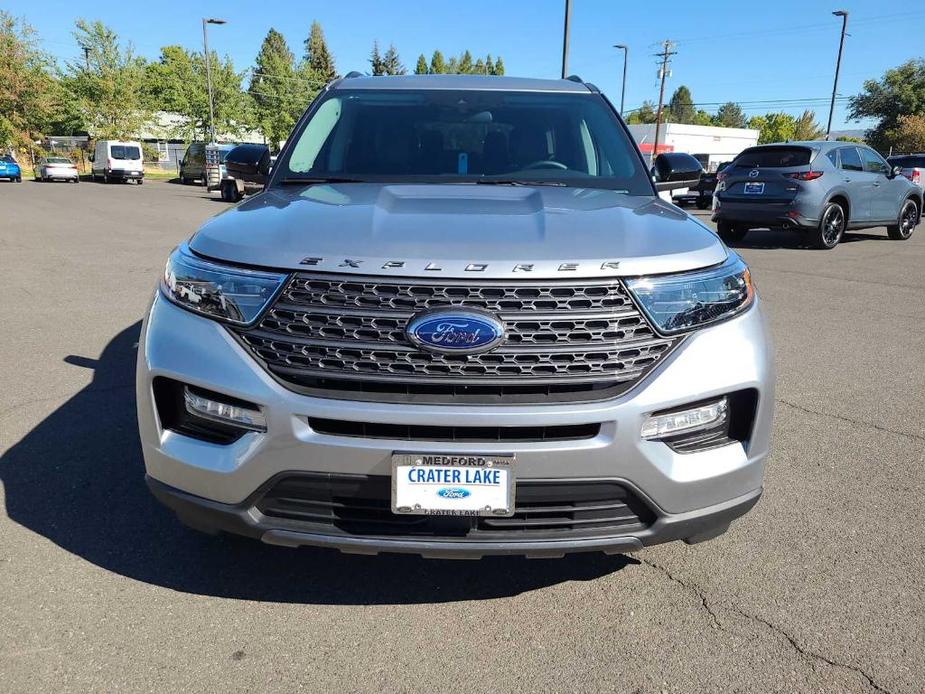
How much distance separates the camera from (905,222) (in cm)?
1427

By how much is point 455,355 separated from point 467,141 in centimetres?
178

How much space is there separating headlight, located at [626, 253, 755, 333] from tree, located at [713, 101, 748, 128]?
178m

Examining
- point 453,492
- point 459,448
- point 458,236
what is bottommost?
point 453,492

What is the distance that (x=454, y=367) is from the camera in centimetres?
199

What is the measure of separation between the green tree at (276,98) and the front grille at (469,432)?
6182cm

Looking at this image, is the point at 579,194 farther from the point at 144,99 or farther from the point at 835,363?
the point at 144,99

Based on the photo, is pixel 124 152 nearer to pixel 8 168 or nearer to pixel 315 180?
pixel 8 168

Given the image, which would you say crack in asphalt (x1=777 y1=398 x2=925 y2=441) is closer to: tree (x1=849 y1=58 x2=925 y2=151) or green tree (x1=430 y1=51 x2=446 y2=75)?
tree (x1=849 y1=58 x2=925 y2=151)

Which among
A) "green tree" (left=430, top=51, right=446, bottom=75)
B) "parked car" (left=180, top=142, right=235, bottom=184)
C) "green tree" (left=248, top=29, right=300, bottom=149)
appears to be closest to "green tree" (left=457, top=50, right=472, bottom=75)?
"green tree" (left=430, top=51, right=446, bottom=75)

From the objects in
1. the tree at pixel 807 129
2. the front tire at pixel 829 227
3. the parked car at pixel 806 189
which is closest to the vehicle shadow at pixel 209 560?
the parked car at pixel 806 189

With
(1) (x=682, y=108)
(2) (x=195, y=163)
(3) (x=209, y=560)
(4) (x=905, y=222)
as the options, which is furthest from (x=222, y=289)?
(1) (x=682, y=108)

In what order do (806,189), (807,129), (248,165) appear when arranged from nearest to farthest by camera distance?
1. (248,165)
2. (806,189)
3. (807,129)

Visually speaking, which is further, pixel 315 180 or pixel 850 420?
pixel 850 420

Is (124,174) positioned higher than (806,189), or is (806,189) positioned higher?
(806,189)
